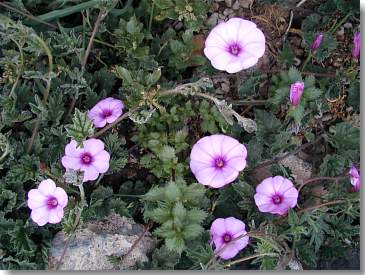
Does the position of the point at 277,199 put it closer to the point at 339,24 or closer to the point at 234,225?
the point at 234,225

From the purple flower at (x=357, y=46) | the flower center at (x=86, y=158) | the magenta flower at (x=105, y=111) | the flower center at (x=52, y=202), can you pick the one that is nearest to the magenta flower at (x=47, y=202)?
the flower center at (x=52, y=202)

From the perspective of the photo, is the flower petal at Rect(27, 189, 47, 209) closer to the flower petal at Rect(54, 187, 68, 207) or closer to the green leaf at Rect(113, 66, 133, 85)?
the flower petal at Rect(54, 187, 68, 207)

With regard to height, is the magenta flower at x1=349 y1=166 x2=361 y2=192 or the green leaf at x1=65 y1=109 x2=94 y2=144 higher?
the green leaf at x1=65 y1=109 x2=94 y2=144

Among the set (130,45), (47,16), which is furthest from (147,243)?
(47,16)

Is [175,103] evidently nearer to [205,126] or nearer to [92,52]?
[205,126]

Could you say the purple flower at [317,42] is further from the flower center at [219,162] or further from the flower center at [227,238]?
the flower center at [227,238]

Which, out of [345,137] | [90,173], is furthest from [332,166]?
[90,173]

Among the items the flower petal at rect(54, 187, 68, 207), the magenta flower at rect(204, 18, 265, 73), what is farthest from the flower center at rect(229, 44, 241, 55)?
the flower petal at rect(54, 187, 68, 207)
